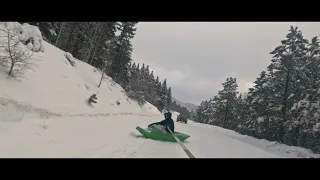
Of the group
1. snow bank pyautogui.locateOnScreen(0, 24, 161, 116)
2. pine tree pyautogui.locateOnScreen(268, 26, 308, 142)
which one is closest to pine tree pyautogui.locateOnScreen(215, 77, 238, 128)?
pine tree pyautogui.locateOnScreen(268, 26, 308, 142)

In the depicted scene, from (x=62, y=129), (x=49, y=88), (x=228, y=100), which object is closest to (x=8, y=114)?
(x=62, y=129)

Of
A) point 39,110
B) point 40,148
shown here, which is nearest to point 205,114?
point 39,110

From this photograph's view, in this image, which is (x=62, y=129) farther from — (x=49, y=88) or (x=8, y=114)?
(x=49, y=88)

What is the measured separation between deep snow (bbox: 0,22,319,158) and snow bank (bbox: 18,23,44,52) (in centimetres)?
72

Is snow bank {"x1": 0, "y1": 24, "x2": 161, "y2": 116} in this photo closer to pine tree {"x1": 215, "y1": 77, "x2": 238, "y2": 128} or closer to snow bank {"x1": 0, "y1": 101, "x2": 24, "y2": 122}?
snow bank {"x1": 0, "y1": 101, "x2": 24, "y2": 122}

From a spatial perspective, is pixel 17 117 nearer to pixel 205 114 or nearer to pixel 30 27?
pixel 30 27

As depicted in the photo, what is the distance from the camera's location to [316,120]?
824 inches

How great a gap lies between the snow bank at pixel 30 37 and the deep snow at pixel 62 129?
0.72 metres

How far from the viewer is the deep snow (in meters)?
8.28

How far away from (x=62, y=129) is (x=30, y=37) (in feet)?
40.8

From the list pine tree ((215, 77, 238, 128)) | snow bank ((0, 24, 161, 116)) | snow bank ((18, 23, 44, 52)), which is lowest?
snow bank ((0, 24, 161, 116))

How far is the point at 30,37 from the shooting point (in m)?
21.9

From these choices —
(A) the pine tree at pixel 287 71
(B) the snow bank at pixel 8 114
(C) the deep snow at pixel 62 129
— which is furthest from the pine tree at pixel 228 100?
(B) the snow bank at pixel 8 114
